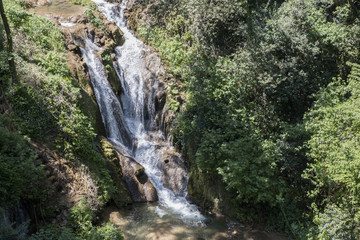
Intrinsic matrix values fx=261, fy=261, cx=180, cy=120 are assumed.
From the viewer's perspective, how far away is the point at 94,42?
15688 millimetres

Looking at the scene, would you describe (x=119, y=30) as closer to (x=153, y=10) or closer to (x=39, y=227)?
(x=153, y=10)

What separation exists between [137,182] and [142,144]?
2790 millimetres

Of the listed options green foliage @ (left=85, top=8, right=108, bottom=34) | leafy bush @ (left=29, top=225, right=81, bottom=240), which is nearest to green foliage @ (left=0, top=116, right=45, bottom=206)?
leafy bush @ (left=29, top=225, right=81, bottom=240)

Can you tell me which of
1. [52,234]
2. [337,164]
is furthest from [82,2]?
[337,164]

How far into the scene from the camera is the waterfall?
11.7m

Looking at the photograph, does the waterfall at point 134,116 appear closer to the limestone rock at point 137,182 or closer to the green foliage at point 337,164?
the limestone rock at point 137,182

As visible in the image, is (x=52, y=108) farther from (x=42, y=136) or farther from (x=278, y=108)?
(x=278, y=108)

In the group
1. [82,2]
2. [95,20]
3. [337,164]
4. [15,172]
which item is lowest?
[337,164]

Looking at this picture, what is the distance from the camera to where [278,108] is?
36.0 feet

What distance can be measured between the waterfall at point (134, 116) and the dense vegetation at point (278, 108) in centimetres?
146

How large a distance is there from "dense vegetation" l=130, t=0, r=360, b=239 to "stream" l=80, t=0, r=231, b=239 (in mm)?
1249

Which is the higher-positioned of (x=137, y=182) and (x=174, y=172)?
(x=174, y=172)

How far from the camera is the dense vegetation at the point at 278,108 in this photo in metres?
7.87

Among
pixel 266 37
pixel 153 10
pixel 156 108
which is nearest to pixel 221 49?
pixel 266 37
